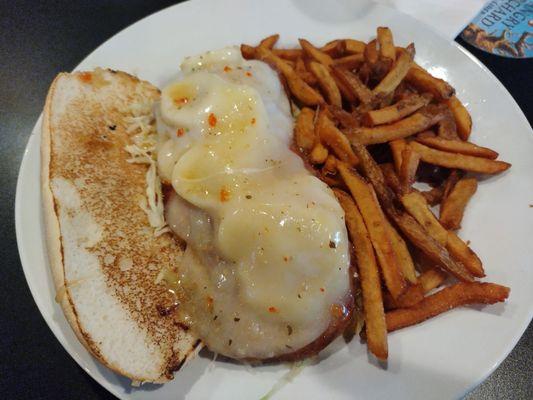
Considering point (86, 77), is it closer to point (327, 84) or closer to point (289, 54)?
point (289, 54)

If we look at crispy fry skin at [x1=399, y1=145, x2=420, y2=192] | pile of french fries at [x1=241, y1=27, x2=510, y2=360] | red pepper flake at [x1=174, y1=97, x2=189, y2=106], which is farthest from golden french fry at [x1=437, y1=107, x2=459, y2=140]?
red pepper flake at [x1=174, y1=97, x2=189, y2=106]

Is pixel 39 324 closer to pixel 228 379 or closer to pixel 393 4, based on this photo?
pixel 228 379

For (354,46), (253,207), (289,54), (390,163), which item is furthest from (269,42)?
(253,207)

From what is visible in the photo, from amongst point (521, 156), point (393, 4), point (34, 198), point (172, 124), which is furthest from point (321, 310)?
point (393, 4)

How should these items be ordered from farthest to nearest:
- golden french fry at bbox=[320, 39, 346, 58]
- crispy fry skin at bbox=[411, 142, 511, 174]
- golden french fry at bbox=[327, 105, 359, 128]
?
golden french fry at bbox=[320, 39, 346, 58]
golden french fry at bbox=[327, 105, 359, 128]
crispy fry skin at bbox=[411, 142, 511, 174]

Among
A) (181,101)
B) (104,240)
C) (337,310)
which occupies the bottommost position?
(104,240)

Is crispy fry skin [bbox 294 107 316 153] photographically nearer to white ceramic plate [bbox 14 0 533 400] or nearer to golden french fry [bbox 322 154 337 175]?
golden french fry [bbox 322 154 337 175]

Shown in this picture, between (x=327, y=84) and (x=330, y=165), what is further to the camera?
(x=327, y=84)
